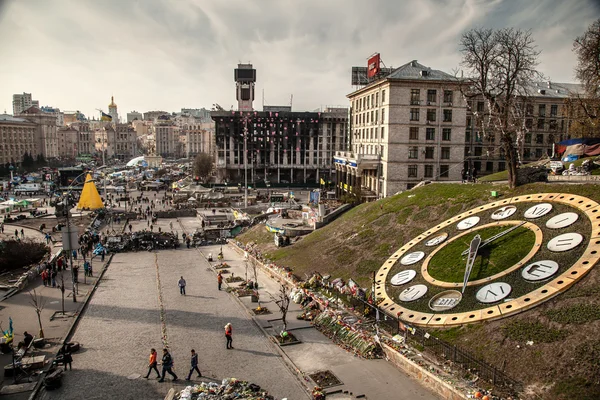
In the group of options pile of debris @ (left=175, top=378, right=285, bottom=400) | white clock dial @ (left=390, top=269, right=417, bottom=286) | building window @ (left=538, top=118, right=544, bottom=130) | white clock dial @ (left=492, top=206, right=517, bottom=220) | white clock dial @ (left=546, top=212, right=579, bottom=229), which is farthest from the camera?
building window @ (left=538, top=118, right=544, bottom=130)

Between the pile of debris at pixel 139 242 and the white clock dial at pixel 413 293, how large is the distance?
36265 millimetres

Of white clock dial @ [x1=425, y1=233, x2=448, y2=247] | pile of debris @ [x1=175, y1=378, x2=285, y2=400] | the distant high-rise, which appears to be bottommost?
pile of debris @ [x1=175, y1=378, x2=285, y2=400]

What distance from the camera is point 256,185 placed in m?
139

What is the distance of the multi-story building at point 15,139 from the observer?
16100cm

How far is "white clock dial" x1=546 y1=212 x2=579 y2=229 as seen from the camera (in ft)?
78.2

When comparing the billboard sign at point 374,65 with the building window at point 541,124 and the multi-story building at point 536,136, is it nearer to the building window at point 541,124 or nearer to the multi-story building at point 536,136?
the multi-story building at point 536,136

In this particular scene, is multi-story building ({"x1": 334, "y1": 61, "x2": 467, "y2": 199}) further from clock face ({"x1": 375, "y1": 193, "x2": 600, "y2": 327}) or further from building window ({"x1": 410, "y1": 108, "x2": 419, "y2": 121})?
clock face ({"x1": 375, "y1": 193, "x2": 600, "y2": 327})

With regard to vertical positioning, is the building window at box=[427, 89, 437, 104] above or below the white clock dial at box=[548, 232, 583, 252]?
above

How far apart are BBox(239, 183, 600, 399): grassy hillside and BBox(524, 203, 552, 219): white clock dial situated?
A: 1.87m

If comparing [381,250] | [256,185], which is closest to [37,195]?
[256,185]

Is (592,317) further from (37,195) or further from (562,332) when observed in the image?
(37,195)

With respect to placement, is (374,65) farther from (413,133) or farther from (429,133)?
(429,133)

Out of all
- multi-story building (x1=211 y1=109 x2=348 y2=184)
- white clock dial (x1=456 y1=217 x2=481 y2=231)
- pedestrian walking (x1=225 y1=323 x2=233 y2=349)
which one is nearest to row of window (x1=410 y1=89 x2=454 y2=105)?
white clock dial (x1=456 y1=217 x2=481 y2=231)

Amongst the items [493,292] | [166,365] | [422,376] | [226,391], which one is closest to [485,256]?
[493,292]
